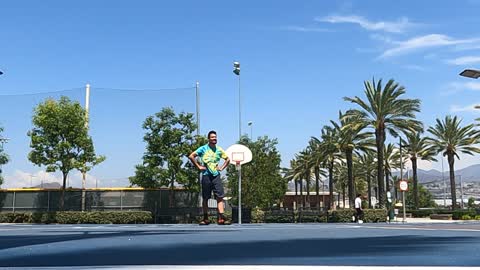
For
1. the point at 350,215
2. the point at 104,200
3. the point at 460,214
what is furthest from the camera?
the point at 460,214

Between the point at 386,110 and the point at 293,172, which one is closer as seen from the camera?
the point at 386,110

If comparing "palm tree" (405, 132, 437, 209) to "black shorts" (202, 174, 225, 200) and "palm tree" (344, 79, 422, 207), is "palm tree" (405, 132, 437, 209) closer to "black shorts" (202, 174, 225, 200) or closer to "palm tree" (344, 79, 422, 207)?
"palm tree" (344, 79, 422, 207)

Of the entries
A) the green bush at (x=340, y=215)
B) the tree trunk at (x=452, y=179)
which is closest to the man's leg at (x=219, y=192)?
the green bush at (x=340, y=215)

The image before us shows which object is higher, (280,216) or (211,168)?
(211,168)

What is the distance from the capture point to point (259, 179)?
1898 inches

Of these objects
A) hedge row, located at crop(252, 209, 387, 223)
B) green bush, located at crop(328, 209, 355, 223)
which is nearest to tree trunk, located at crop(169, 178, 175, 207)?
hedge row, located at crop(252, 209, 387, 223)

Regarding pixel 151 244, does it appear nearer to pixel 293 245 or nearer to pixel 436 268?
pixel 293 245

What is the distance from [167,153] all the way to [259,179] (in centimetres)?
1880

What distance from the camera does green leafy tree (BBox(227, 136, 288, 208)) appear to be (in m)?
46.9

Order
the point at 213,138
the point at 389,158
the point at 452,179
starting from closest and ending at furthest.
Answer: the point at 213,138 → the point at 452,179 → the point at 389,158

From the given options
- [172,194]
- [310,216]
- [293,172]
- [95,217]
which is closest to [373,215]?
[310,216]

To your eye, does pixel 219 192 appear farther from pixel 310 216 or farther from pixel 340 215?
pixel 340 215

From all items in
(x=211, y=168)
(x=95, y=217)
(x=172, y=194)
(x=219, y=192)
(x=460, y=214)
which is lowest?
(x=460, y=214)

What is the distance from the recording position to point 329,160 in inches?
2201
